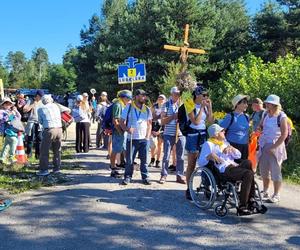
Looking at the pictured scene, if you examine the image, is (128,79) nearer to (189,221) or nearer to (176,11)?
(189,221)

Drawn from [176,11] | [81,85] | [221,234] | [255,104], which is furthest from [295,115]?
[81,85]

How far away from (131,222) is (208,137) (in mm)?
2034

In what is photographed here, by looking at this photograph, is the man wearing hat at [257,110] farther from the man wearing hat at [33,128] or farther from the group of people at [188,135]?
the man wearing hat at [33,128]

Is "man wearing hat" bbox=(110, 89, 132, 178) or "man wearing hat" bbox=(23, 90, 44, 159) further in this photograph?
"man wearing hat" bbox=(23, 90, 44, 159)

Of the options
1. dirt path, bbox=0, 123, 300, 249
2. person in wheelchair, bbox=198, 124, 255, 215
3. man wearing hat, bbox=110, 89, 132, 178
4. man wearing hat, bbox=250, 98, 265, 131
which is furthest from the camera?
man wearing hat, bbox=250, 98, 265, 131

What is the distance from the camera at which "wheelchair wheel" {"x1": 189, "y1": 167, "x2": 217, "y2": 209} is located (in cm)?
631

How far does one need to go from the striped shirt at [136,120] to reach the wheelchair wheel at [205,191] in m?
1.57

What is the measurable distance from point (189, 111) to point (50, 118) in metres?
3.12

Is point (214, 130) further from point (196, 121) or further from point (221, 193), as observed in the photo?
point (221, 193)

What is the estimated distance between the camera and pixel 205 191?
22.3 feet

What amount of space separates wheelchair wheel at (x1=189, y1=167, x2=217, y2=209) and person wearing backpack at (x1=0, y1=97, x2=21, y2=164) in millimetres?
5014

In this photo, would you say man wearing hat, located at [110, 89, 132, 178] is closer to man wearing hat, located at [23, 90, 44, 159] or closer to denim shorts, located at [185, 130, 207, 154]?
denim shorts, located at [185, 130, 207, 154]

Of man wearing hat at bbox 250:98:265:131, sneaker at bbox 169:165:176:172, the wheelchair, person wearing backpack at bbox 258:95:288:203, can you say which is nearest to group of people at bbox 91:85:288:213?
person wearing backpack at bbox 258:95:288:203

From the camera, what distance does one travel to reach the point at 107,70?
117 feet
